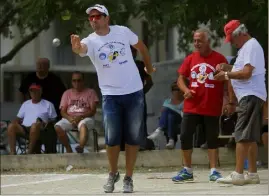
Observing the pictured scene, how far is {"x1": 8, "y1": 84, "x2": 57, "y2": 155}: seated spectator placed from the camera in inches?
494

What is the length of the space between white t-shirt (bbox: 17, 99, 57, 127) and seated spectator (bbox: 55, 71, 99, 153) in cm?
33

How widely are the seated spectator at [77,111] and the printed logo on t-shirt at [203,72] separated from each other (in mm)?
3108

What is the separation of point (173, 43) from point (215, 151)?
2739 centimetres

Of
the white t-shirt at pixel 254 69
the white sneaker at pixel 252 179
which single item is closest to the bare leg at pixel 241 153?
the white sneaker at pixel 252 179

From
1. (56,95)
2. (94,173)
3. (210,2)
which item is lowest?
(94,173)

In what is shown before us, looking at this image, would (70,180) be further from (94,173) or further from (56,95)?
(56,95)

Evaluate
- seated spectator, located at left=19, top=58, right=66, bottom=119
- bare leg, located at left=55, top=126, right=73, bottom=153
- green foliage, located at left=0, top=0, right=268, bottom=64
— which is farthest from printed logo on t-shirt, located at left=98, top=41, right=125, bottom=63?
seated spectator, located at left=19, top=58, right=66, bottom=119

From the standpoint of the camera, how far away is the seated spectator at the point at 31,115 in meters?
12.5

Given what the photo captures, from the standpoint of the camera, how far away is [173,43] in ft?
120

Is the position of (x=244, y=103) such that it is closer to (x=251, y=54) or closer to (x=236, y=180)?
(x=251, y=54)

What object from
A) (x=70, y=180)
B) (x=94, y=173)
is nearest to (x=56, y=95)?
(x=94, y=173)

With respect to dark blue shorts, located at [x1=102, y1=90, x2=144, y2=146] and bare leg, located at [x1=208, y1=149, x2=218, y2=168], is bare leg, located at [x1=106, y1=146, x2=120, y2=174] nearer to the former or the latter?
dark blue shorts, located at [x1=102, y1=90, x2=144, y2=146]

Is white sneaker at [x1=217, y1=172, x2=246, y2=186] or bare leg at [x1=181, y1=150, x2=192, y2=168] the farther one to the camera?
bare leg at [x1=181, y1=150, x2=192, y2=168]

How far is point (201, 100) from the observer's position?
30.3ft
